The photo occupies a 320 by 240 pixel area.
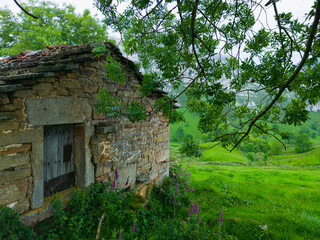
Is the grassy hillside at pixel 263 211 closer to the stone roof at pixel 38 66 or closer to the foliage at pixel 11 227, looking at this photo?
the foliage at pixel 11 227

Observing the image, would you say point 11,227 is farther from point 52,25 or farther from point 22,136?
point 52,25

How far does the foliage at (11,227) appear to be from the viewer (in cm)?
246

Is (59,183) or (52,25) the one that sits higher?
(52,25)

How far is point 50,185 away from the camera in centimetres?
343

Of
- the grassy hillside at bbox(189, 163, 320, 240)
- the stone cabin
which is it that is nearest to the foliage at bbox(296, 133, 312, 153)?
the grassy hillside at bbox(189, 163, 320, 240)

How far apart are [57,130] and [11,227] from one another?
5.26 feet

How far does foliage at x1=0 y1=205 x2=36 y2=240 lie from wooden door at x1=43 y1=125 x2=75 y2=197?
0.73m

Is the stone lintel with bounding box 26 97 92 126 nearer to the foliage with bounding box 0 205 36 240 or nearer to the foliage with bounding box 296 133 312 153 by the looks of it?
the foliage with bounding box 0 205 36 240

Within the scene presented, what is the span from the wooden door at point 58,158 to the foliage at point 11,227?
73 centimetres

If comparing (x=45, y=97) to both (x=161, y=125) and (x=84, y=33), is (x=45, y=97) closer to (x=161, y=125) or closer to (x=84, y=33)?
(x=161, y=125)

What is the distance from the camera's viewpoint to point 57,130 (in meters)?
3.53

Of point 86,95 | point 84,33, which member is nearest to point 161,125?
point 86,95

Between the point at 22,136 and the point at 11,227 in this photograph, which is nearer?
the point at 11,227

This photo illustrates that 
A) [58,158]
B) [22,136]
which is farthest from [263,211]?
[22,136]
